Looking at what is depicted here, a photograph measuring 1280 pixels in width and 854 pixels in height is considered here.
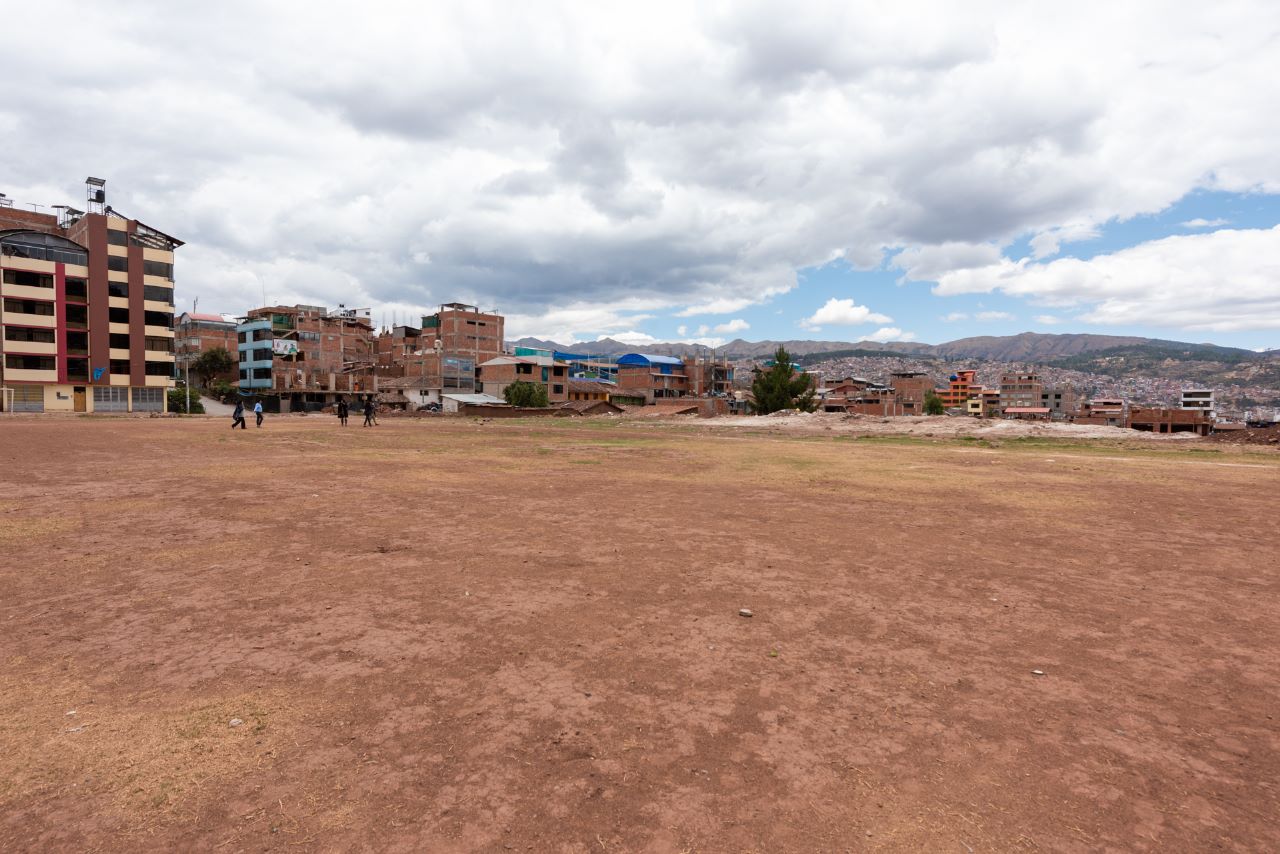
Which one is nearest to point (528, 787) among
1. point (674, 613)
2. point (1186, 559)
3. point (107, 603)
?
point (674, 613)

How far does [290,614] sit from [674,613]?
3688 mm

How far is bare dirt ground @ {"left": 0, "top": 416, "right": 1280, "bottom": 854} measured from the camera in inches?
122

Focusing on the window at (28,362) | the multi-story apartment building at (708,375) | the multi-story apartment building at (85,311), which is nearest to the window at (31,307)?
the multi-story apartment building at (85,311)

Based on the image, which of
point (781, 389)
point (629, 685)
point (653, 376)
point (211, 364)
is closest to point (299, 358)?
point (211, 364)

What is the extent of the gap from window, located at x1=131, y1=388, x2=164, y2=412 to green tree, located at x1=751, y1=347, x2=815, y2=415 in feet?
222

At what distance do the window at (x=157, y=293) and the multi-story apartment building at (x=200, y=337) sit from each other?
3189 centimetres

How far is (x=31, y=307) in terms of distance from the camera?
56812mm

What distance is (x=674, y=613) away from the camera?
19.7 feet

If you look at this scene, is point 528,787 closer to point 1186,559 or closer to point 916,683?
point 916,683

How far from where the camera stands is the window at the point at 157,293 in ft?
204

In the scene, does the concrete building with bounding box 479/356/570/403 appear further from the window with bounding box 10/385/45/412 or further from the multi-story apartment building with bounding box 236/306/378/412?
the window with bounding box 10/385/45/412

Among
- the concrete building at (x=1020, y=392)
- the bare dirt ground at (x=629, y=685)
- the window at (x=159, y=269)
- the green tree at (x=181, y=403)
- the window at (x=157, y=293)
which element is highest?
the window at (x=159, y=269)

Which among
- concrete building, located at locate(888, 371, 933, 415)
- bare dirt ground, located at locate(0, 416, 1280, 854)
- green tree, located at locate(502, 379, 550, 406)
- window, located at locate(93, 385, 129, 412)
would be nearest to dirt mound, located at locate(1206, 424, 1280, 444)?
bare dirt ground, located at locate(0, 416, 1280, 854)

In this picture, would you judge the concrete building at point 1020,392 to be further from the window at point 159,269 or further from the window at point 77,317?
the window at point 77,317
